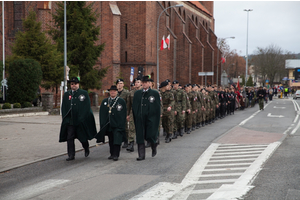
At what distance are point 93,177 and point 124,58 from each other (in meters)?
31.9

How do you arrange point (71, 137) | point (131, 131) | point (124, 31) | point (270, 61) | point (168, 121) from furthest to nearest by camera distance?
point (270, 61), point (124, 31), point (168, 121), point (131, 131), point (71, 137)

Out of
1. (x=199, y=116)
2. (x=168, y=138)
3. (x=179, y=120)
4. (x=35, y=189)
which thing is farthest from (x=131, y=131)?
(x=199, y=116)

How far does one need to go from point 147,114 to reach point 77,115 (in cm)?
160

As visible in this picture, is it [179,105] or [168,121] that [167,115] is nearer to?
[168,121]

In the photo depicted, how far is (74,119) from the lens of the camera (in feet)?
27.6

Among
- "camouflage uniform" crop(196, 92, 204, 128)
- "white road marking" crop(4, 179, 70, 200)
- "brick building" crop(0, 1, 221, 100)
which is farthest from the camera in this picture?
"brick building" crop(0, 1, 221, 100)

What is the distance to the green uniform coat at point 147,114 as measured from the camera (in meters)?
8.44

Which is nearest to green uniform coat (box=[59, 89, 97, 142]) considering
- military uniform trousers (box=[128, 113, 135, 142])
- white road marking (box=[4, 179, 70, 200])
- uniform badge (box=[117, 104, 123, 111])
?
uniform badge (box=[117, 104, 123, 111])

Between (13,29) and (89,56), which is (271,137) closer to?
(89,56)

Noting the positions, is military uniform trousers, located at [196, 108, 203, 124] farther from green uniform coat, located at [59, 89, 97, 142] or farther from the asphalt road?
green uniform coat, located at [59, 89, 97, 142]

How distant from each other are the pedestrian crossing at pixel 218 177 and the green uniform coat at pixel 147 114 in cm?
129

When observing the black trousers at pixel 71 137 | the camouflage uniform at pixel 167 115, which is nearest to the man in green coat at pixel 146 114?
the black trousers at pixel 71 137

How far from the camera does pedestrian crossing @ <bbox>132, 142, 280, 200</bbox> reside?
5371mm

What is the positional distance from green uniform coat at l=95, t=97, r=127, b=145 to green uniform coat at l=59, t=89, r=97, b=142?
0.32m
